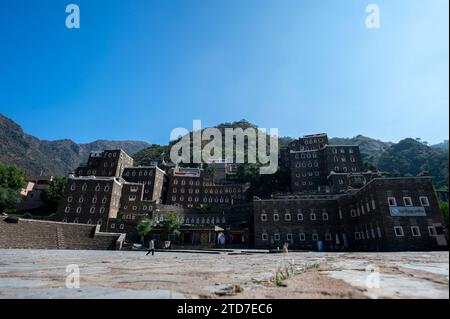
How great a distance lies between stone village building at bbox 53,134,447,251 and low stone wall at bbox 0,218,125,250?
497 inches

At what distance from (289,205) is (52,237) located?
34903mm

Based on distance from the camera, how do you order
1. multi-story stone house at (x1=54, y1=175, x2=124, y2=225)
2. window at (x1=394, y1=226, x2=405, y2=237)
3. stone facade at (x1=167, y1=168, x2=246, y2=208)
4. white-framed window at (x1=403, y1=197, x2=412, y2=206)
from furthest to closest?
stone facade at (x1=167, y1=168, x2=246, y2=208) → multi-story stone house at (x1=54, y1=175, x2=124, y2=225) → white-framed window at (x1=403, y1=197, x2=412, y2=206) → window at (x1=394, y1=226, x2=405, y2=237)

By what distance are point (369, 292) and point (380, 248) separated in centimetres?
3235

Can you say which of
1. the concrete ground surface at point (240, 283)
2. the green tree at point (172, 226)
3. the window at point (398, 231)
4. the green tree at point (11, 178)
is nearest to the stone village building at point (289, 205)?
the window at point (398, 231)

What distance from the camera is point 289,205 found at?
42812mm

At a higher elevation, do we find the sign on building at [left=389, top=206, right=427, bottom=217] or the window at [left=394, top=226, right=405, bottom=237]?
the sign on building at [left=389, top=206, right=427, bottom=217]

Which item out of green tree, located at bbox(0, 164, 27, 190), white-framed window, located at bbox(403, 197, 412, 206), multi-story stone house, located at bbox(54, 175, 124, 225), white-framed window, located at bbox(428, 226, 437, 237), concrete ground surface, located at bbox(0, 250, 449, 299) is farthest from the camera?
green tree, located at bbox(0, 164, 27, 190)

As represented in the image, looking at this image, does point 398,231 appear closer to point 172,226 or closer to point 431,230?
point 431,230

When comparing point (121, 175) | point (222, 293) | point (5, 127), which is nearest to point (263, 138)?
point (121, 175)

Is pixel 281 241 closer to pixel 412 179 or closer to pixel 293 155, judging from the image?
pixel 412 179

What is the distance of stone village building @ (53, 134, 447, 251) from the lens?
28766mm

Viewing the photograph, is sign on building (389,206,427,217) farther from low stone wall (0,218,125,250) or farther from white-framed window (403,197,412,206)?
low stone wall (0,218,125,250)

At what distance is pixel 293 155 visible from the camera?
6925cm

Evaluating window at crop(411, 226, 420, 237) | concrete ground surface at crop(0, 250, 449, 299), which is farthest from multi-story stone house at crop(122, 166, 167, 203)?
concrete ground surface at crop(0, 250, 449, 299)
